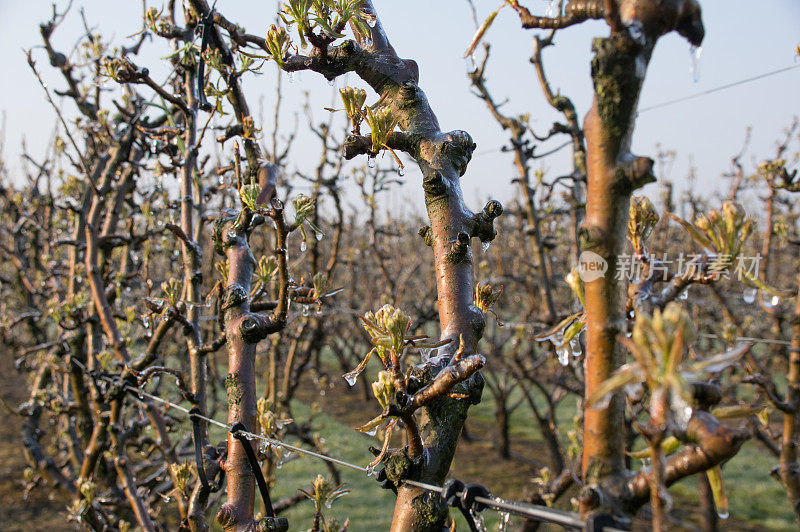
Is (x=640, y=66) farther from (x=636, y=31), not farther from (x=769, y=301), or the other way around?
(x=769, y=301)

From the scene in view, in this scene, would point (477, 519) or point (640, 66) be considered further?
point (477, 519)

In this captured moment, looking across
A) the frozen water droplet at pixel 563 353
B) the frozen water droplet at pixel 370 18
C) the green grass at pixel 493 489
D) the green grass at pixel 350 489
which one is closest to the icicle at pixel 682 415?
the frozen water droplet at pixel 563 353

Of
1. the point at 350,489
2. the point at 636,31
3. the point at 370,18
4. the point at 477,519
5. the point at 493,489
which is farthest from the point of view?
the point at 493,489

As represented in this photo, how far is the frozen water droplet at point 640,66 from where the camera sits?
58cm

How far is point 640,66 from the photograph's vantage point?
581 mm

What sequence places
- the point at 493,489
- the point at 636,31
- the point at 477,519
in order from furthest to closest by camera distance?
the point at 493,489, the point at 477,519, the point at 636,31

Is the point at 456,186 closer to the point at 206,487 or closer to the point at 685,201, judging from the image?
the point at 206,487

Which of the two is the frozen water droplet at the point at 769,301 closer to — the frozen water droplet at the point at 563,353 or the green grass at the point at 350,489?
the frozen water droplet at the point at 563,353

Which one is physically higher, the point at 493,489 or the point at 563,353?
the point at 563,353

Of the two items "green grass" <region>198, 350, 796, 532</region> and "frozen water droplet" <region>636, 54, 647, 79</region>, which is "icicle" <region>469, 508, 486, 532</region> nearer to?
"frozen water droplet" <region>636, 54, 647, 79</region>

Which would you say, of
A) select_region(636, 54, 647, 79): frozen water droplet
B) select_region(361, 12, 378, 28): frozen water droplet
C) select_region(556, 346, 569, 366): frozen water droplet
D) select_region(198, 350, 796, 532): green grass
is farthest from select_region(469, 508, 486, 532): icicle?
select_region(198, 350, 796, 532): green grass

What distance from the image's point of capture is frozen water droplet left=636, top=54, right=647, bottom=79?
0.58 metres

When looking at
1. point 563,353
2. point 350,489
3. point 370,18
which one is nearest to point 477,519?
point 563,353

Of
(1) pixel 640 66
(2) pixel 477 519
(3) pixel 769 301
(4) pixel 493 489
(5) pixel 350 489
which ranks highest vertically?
(1) pixel 640 66
